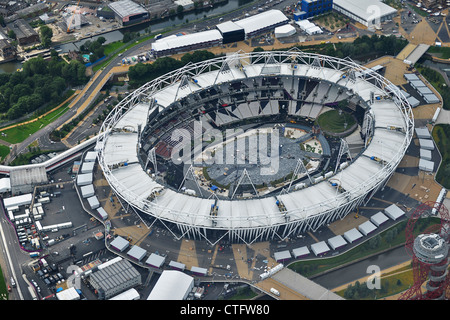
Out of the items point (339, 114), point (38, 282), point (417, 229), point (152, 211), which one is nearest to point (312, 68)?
point (339, 114)

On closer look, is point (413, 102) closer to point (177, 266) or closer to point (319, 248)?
point (319, 248)

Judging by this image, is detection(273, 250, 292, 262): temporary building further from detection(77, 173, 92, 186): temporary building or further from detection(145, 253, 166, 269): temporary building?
detection(77, 173, 92, 186): temporary building

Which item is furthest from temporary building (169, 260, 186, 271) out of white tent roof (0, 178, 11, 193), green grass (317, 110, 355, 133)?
green grass (317, 110, 355, 133)

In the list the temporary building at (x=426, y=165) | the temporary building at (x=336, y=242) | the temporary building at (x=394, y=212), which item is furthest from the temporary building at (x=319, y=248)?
the temporary building at (x=426, y=165)

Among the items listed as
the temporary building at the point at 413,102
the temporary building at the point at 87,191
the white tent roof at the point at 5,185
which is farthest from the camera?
the temporary building at the point at 413,102

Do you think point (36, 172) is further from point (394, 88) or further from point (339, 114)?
point (394, 88)

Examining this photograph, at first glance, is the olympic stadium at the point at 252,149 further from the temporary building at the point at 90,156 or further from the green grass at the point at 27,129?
the green grass at the point at 27,129
